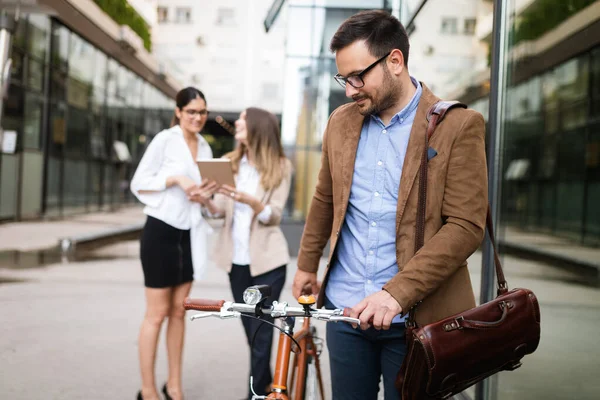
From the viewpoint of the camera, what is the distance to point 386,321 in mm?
1886

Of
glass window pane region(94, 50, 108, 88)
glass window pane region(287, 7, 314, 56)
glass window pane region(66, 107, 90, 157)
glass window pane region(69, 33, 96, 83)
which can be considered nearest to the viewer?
glass window pane region(287, 7, 314, 56)

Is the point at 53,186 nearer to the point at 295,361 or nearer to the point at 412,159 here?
the point at 295,361

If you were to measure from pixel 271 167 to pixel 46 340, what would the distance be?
323 cm

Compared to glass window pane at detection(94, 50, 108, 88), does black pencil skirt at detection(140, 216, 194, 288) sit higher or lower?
lower

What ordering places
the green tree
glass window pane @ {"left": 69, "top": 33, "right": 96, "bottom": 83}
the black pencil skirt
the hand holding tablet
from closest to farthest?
the hand holding tablet → the black pencil skirt → the green tree → glass window pane @ {"left": 69, "top": 33, "right": 96, "bottom": 83}

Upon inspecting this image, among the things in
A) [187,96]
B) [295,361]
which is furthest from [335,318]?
[187,96]

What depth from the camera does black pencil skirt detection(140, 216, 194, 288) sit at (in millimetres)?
4094

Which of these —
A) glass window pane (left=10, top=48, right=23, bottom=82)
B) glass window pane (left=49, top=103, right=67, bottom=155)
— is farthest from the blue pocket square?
glass window pane (left=49, top=103, right=67, bottom=155)

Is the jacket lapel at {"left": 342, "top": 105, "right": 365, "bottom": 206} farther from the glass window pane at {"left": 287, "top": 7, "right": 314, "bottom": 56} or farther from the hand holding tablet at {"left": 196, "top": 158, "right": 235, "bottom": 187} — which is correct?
the glass window pane at {"left": 287, "top": 7, "right": 314, "bottom": 56}

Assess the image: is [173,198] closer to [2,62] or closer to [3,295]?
[2,62]

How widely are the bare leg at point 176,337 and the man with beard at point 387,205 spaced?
209 centimetres

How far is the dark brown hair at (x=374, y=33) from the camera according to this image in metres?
2.07

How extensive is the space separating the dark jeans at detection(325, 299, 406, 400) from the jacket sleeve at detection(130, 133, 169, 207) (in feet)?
6.70

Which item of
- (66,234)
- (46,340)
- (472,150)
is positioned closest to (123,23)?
(46,340)
